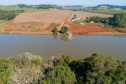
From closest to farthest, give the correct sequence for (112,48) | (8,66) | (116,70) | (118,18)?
(116,70) → (8,66) → (112,48) → (118,18)

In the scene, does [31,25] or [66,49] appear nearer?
[66,49]

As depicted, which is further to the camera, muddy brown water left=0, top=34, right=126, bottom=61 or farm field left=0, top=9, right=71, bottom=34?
farm field left=0, top=9, right=71, bottom=34

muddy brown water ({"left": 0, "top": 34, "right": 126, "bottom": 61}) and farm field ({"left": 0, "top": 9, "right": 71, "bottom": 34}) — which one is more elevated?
→ farm field ({"left": 0, "top": 9, "right": 71, "bottom": 34})

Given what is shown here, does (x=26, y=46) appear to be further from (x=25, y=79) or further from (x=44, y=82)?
(x=44, y=82)

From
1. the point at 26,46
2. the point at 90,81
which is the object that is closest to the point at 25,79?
the point at 90,81

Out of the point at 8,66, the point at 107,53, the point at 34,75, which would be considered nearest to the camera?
the point at 34,75

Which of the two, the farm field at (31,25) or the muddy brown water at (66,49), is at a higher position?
the farm field at (31,25)

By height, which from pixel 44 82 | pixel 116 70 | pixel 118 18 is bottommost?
pixel 44 82

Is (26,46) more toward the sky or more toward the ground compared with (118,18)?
more toward the ground

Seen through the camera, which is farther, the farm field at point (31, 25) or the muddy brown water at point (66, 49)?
the farm field at point (31, 25)

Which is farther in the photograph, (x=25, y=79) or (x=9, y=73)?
(x=9, y=73)

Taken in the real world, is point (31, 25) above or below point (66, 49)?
above
